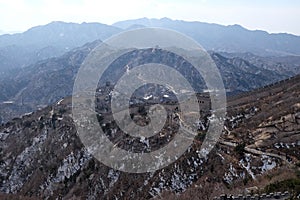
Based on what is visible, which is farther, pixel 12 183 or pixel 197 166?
pixel 12 183

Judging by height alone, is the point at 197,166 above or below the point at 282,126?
below

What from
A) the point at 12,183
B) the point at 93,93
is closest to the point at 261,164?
the point at 12,183

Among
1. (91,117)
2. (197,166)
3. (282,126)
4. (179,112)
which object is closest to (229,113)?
(179,112)

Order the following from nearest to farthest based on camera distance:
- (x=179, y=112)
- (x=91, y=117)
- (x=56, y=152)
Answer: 1. (x=179, y=112)
2. (x=56, y=152)
3. (x=91, y=117)

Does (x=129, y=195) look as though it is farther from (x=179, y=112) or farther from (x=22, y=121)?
(x=22, y=121)

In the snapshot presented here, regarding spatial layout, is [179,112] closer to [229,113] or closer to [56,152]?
[229,113]

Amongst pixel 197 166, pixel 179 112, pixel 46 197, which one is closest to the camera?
pixel 197 166

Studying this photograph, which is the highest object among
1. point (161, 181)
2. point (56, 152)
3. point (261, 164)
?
point (261, 164)
